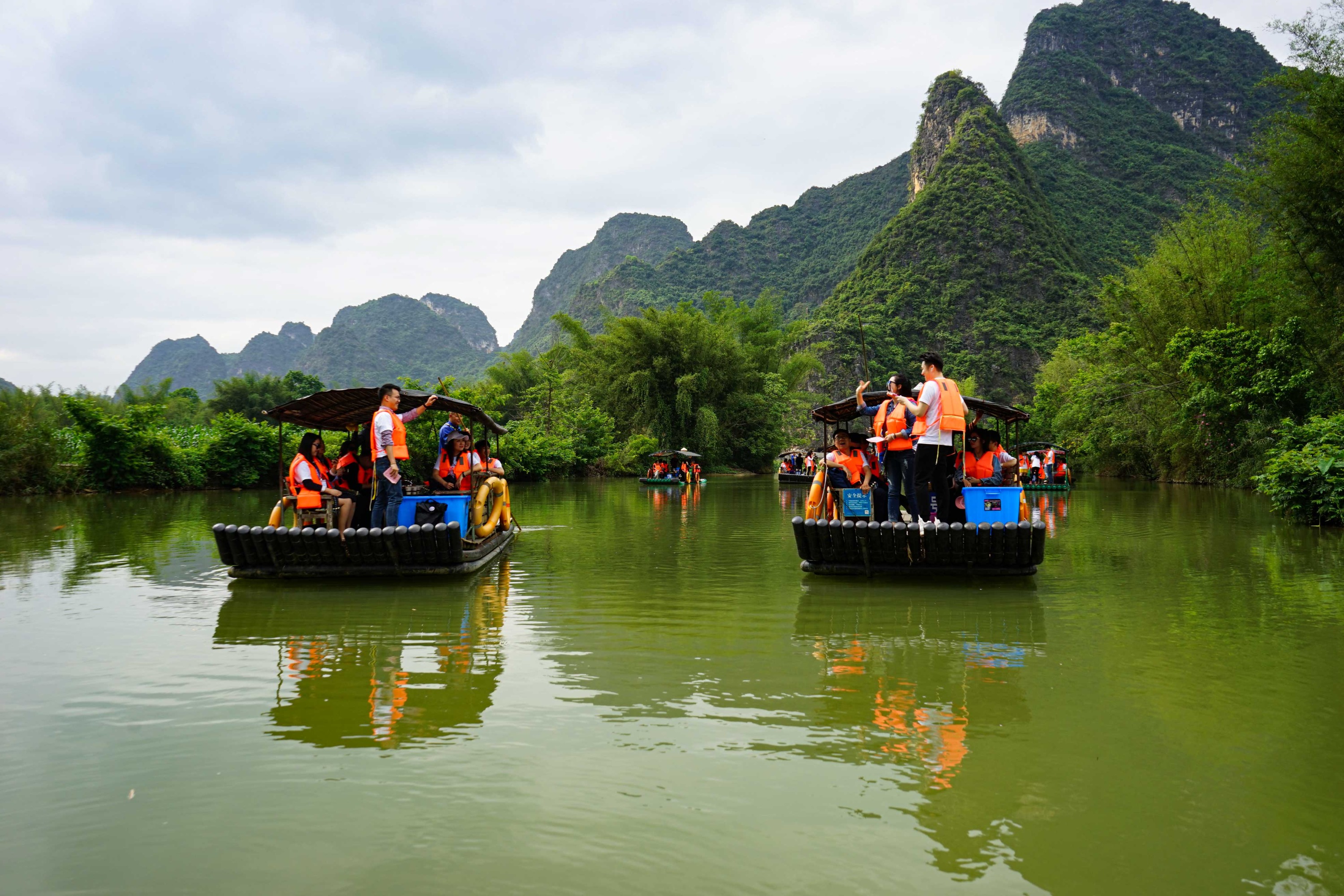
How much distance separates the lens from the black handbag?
31.2ft

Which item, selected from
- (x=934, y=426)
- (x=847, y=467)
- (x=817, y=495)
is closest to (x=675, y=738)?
(x=934, y=426)

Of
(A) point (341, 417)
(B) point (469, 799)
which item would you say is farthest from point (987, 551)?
(A) point (341, 417)

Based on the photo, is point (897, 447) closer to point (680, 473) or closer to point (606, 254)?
point (680, 473)

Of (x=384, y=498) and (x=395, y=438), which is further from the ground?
(x=395, y=438)

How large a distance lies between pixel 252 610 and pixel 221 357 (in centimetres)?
15731

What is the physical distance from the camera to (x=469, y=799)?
3.51m

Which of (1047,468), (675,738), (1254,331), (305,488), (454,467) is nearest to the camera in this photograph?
(675,738)

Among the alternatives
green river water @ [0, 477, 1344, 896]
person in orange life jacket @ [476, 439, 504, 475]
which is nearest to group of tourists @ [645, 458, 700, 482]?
person in orange life jacket @ [476, 439, 504, 475]

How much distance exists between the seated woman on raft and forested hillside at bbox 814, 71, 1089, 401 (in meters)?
58.6

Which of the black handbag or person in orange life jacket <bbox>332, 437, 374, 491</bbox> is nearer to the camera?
the black handbag

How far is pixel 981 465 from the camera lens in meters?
9.98

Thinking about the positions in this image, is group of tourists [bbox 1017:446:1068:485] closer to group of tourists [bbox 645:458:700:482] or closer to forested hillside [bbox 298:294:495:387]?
group of tourists [bbox 645:458:700:482]

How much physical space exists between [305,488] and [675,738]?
664cm

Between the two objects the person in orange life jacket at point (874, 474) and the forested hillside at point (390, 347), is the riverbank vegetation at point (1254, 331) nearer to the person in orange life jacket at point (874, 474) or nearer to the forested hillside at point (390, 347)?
the person in orange life jacket at point (874, 474)
